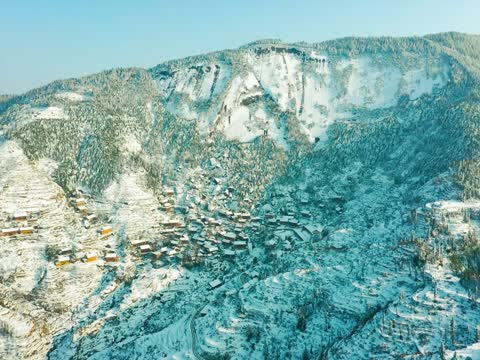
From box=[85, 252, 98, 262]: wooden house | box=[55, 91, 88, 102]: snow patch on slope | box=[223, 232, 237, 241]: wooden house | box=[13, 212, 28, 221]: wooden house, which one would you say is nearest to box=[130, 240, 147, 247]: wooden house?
box=[85, 252, 98, 262]: wooden house

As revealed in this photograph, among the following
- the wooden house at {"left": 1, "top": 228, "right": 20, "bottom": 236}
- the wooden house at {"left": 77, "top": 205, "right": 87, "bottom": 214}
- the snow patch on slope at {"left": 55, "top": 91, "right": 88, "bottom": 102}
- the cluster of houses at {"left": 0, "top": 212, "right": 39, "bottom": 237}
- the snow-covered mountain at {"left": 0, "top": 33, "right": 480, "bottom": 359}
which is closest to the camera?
the snow-covered mountain at {"left": 0, "top": 33, "right": 480, "bottom": 359}

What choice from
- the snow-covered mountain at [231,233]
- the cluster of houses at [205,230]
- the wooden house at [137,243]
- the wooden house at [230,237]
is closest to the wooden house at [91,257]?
the cluster of houses at [205,230]

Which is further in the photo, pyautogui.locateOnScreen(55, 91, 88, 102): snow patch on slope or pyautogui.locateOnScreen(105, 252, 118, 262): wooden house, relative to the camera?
pyautogui.locateOnScreen(55, 91, 88, 102): snow patch on slope

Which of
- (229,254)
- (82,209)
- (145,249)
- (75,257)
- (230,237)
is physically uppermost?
(82,209)

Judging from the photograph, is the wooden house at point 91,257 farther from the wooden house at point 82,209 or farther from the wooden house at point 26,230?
the wooden house at point 82,209

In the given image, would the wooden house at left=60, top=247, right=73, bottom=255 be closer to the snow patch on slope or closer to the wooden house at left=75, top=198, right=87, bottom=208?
the wooden house at left=75, top=198, right=87, bottom=208

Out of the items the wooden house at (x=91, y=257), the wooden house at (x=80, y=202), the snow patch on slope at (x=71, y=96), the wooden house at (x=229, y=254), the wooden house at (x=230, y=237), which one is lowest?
the wooden house at (x=229, y=254)

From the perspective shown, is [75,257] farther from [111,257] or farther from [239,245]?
[239,245]

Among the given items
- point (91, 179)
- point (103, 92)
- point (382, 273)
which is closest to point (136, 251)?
point (91, 179)

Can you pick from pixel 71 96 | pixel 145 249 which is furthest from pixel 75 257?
pixel 71 96

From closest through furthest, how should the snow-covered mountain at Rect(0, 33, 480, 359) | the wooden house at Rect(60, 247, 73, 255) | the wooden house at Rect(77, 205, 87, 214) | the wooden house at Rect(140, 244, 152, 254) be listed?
the snow-covered mountain at Rect(0, 33, 480, 359) < the wooden house at Rect(60, 247, 73, 255) < the wooden house at Rect(140, 244, 152, 254) < the wooden house at Rect(77, 205, 87, 214)
